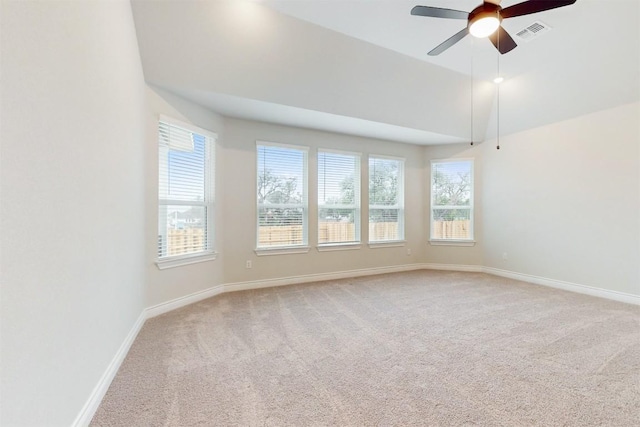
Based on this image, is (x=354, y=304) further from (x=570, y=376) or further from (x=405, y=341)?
(x=570, y=376)

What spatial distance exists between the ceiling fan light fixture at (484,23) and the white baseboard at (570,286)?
3965 millimetres

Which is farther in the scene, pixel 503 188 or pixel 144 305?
pixel 503 188

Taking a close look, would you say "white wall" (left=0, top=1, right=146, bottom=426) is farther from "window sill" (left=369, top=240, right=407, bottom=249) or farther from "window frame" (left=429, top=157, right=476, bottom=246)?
"window frame" (left=429, top=157, right=476, bottom=246)

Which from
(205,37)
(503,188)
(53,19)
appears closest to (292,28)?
(205,37)

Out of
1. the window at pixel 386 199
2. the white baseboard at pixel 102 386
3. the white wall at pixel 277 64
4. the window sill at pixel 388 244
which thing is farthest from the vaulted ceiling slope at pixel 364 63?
the white baseboard at pixel 102 386

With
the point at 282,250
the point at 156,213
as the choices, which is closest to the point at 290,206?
the point at 282,250

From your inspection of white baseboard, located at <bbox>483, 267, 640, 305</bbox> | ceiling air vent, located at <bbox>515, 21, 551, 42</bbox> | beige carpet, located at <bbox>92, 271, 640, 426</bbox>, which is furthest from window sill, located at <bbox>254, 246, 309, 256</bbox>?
ceiling air vent, located at <bbox>515, 21, 551, 42</bbox>

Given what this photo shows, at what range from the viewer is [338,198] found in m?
5.06

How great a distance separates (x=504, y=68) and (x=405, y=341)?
3.97 metres

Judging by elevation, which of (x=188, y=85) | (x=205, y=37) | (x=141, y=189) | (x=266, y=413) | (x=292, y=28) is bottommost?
(x=266, y=413)

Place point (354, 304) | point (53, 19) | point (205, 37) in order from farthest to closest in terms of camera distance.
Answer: point (354, 304)
point (205, 37)
point (53, 19)

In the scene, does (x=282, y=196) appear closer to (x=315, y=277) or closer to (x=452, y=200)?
(x=315, y=277)

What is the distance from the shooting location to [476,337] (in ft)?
8.74

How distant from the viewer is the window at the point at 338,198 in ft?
16.1
